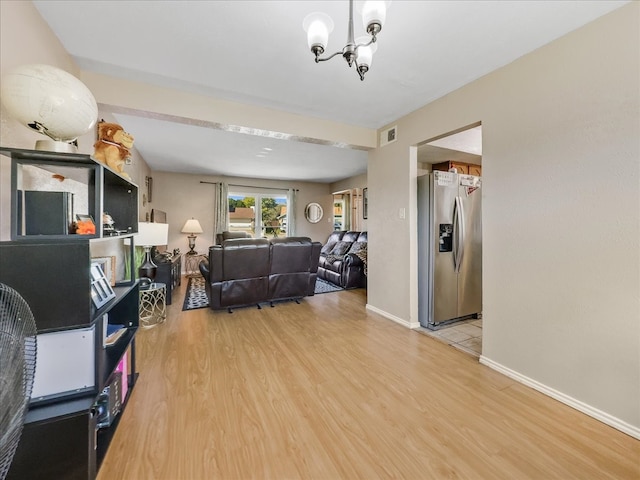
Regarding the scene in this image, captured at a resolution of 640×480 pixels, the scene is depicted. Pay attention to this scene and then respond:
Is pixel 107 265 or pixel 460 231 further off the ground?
pixel 460 231

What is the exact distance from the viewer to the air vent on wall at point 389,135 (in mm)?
3147

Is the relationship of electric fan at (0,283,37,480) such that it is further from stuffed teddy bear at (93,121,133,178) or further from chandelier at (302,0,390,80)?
chandelier at (302,0,390,80)

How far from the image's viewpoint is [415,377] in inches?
78.4

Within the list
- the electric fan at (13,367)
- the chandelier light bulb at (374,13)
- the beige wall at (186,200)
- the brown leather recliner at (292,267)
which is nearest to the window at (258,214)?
the beige wall at (186,200)

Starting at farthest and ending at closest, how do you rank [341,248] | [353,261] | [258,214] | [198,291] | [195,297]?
[258,214]
[341,248]
[353,261]
[198,291]
[195,297]

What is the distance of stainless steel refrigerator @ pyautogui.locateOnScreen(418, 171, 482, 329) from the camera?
2945 millimetres

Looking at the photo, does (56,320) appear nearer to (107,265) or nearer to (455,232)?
(107,265)

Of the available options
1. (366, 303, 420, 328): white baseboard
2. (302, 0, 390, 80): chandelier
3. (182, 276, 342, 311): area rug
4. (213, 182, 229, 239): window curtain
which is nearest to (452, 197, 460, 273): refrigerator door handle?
(366, 303, 420, 328): white baseboard

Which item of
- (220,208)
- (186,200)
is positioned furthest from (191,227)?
(220,208)

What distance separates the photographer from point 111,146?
1457mm

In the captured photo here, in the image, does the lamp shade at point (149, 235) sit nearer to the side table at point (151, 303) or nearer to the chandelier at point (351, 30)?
the side table at point (151, 303)

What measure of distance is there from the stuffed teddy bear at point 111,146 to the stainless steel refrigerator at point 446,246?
9.08 ft

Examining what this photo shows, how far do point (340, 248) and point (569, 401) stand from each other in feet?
13.6

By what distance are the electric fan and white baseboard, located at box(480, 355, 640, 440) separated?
2.61 m
